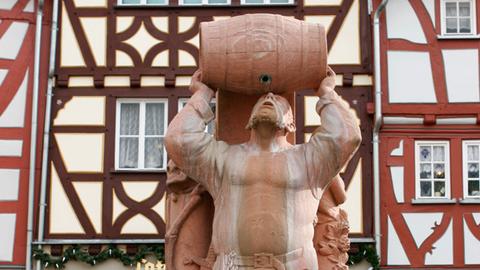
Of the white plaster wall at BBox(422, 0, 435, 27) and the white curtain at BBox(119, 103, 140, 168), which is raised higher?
the white plaster wall at BBox(422, 0, 435, 27)

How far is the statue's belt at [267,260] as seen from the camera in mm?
6582

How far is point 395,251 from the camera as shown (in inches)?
696

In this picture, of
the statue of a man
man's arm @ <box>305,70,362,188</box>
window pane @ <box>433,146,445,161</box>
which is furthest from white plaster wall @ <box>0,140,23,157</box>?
man's arm @ <box>305,70,362,188</box>

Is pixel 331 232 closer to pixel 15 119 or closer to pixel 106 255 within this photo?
pixel 106 255

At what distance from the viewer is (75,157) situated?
1791 centimetres

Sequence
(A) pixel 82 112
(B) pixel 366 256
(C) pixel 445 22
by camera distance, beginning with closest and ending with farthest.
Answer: (B) pixel 366 256 < (A) pixel 82 112 < (C) pixel 445 22

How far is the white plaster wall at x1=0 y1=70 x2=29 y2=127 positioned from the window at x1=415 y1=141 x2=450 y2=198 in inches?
246

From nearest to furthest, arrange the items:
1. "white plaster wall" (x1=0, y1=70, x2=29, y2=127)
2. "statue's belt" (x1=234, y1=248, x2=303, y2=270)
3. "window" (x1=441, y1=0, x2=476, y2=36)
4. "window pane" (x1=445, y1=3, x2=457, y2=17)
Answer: "statue's belt" (x1=234, y1=248, x2=303, y2=270) < "white plaster wall" (x1=0, y1=70, x2=29, y2=127) < "window" (x1=441, y1=0, x2=476, y2=36) < "window pane" (x1=445, y1=3, x2=457, y2=17)

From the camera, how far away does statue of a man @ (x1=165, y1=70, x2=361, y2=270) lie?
6.63 metres

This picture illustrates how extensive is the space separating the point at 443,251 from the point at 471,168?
1.37 meters

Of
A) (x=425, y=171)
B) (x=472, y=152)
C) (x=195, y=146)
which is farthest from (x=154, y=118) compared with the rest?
(x=195, y=146)

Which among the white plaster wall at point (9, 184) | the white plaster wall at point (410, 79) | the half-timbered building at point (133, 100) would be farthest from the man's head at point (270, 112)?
the white plaster wall at point (9, 184)

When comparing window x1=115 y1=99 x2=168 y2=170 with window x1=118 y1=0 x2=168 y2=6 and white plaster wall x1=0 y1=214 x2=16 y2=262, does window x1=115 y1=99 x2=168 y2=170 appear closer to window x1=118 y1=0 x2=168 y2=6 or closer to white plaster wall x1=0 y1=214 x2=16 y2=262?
window x1=118 y1=0 x2=168 y2=6

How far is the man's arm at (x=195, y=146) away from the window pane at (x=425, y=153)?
37.6 ft
